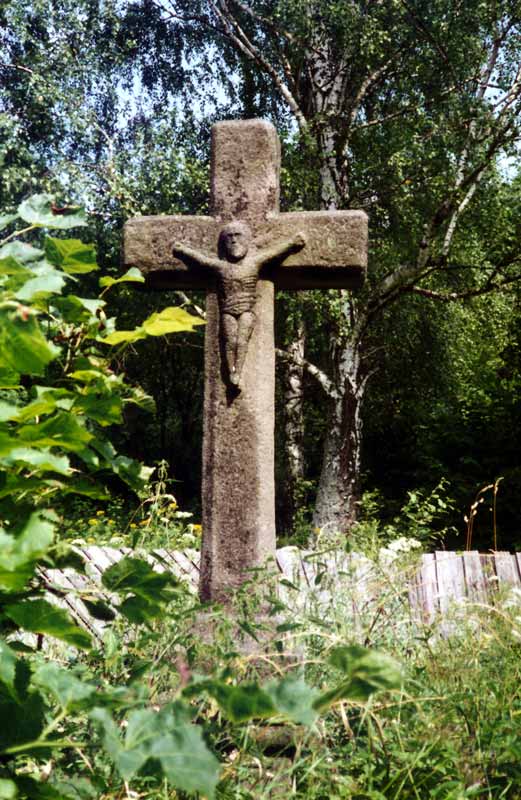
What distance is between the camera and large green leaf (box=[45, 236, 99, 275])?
1322 mm

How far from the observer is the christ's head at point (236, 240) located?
143 inches

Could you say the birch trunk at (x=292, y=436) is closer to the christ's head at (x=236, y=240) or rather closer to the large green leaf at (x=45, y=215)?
the christ's head at (x=236, y=240)

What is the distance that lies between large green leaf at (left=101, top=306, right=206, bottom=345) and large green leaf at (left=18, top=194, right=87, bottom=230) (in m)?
0.19

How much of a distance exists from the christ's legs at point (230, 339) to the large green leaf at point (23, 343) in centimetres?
250

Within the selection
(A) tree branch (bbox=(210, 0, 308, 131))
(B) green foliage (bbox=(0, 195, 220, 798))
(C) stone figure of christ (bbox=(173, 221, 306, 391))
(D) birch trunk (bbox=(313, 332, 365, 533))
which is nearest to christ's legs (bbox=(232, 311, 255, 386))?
(C) stone figure of christ (bbox=(173, 221, 306, 391))

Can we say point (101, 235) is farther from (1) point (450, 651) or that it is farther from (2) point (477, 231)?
(1) point (450, 651)

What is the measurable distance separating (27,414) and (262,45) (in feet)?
43.5

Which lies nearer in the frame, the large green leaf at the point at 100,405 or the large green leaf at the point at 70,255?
the large green leaf at the point at 100,405

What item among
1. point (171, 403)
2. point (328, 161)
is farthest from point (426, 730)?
point (171, 403)

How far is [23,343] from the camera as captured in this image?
98 centimetres

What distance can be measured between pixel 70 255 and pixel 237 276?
7.57ft

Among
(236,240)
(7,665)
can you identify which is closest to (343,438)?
(236,240)

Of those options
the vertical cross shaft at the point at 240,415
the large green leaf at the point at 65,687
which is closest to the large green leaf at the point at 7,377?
the large green leaf at the point at 65,687

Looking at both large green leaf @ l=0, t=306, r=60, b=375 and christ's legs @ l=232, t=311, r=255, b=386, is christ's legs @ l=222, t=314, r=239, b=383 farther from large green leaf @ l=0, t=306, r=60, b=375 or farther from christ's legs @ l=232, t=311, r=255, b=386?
large green leaf @ l=0, t=306, r=60, b=375
